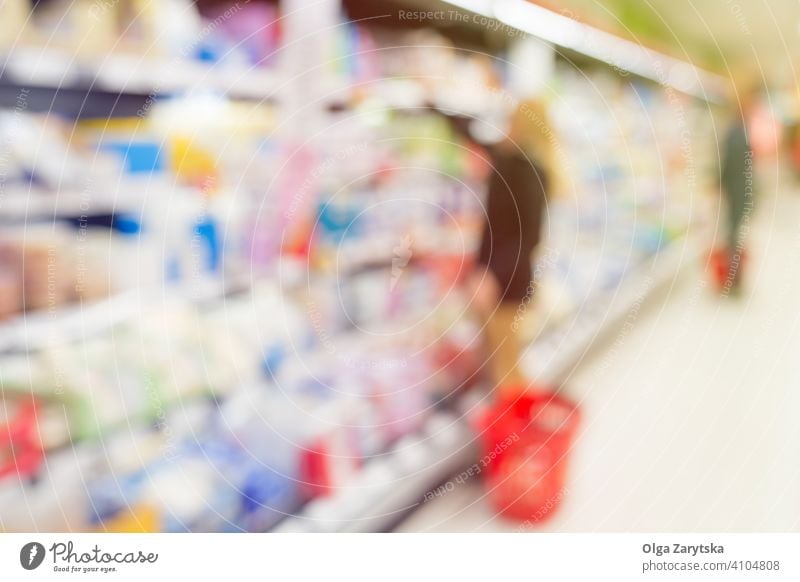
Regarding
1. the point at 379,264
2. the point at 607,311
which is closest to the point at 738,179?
the point at 607,311

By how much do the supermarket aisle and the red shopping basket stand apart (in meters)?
0.04

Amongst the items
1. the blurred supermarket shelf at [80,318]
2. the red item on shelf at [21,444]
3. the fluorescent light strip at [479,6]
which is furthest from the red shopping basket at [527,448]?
the red item on shelf at [21,444]

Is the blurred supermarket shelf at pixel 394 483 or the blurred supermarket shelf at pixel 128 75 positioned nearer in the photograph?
the blurred supermarket shelf at pixel 128 75

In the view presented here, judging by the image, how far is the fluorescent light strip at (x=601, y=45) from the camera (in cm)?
111

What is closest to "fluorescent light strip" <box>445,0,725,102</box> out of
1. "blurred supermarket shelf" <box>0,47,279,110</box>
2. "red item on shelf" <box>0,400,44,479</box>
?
"blurred supermarket shelf" <box>0,47,279,110</box>

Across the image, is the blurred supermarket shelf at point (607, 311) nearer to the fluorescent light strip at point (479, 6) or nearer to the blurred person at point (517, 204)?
the blurred person at point (517, 204)

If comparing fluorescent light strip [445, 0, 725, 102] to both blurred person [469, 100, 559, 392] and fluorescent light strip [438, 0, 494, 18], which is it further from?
blurred person [469, 100, 559, 392]

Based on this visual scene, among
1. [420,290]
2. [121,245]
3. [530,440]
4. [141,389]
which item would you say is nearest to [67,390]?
[141,389]

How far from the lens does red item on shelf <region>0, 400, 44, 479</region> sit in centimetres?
108

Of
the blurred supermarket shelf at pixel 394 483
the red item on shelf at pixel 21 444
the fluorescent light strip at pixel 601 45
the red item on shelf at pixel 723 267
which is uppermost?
the fluorescent light strip at pixel 601 45

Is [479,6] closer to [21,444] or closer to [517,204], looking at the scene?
[517,204]

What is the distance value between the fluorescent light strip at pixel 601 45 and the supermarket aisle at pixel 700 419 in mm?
243

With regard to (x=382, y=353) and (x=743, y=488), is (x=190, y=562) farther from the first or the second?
(x=743, y=488)

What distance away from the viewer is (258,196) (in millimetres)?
1165
